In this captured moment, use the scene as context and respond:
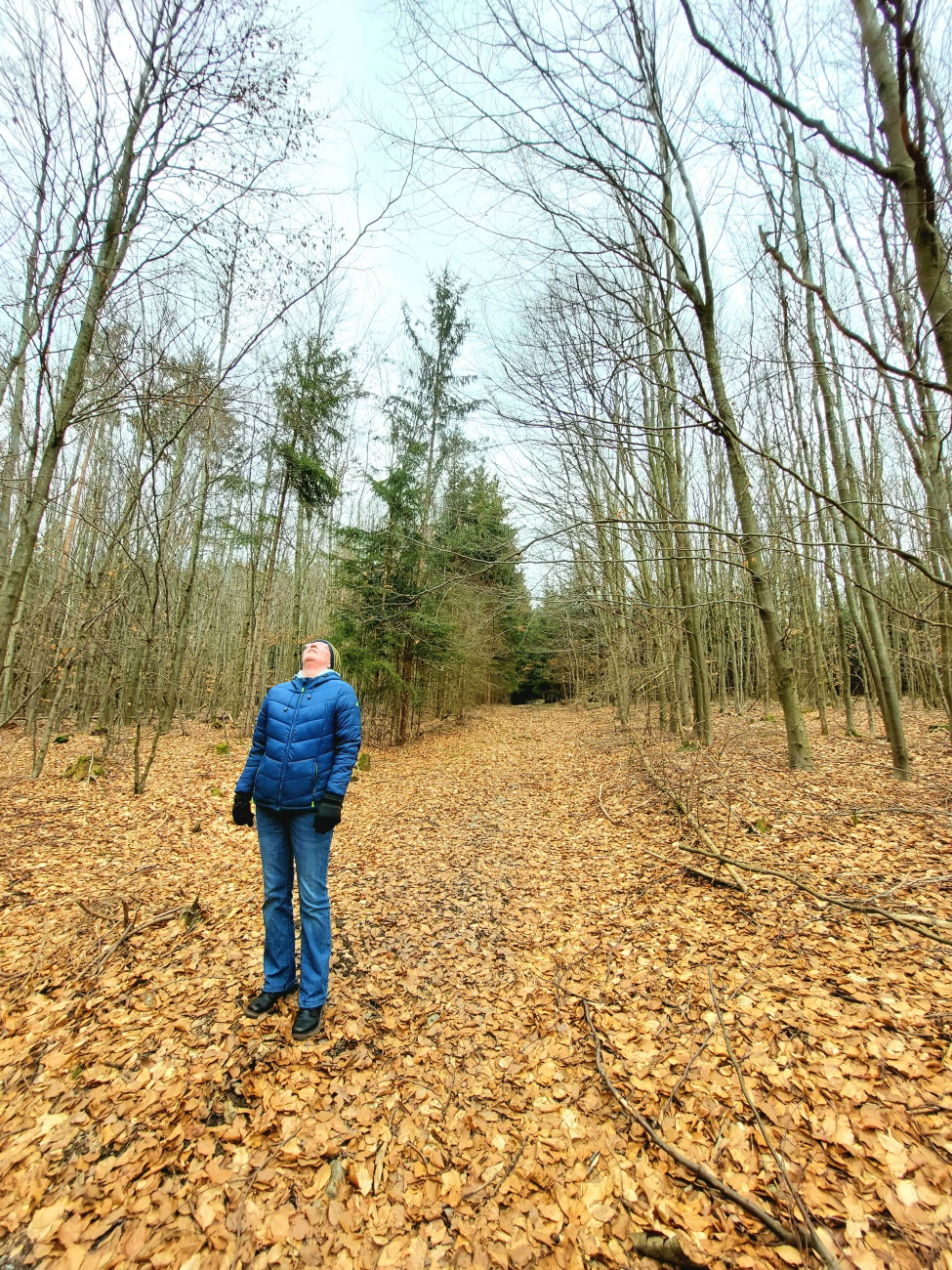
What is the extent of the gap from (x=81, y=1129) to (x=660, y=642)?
8556 millimetres

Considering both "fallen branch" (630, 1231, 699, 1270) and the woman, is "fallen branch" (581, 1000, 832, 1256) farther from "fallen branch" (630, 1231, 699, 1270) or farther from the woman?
the woman

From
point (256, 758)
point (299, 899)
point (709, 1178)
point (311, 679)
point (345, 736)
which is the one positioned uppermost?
point (311, 679)

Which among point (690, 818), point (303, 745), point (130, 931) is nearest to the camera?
point (303, 745)

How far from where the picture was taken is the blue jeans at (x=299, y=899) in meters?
2.74

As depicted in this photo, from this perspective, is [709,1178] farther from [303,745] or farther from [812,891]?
[303,745]

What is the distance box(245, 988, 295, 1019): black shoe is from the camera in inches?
111

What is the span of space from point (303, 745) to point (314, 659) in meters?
0.53

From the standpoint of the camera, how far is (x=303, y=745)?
2.79 m

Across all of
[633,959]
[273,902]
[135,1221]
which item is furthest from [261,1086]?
[633,959]

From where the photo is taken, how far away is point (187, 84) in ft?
13.0

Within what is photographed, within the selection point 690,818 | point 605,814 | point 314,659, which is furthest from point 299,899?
point 605,814

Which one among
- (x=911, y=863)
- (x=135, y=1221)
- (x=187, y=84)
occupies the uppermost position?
(x=187, y=84)

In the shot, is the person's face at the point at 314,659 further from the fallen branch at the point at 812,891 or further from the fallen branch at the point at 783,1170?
the fallen branch at the point at 812,891

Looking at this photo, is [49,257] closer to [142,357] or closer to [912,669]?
[142,357]
